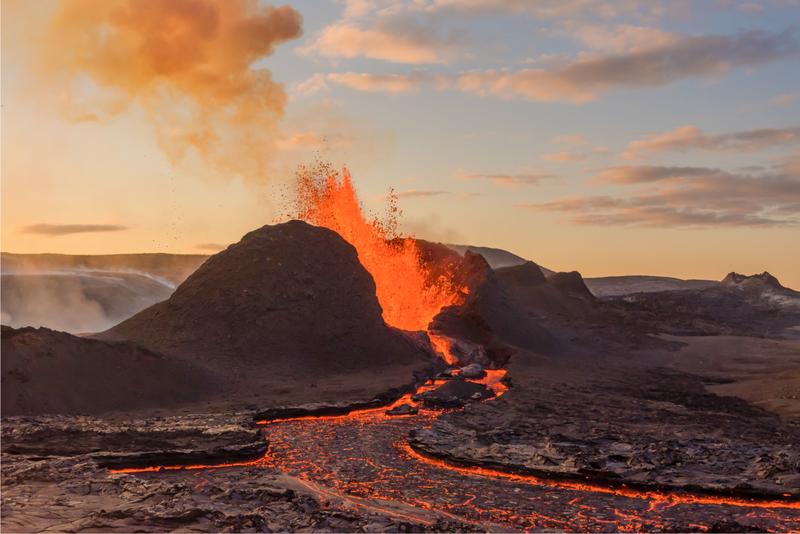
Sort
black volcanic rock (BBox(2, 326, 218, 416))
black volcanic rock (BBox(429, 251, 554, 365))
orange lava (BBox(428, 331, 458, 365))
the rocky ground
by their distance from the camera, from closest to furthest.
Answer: the rocky ground
black volcanic rock (BBox(2, 326, 218, 416))
orange lava (BBox(428, 331, 458, 365))
black volcanic rock (BBox(429, 251, 554, 365))

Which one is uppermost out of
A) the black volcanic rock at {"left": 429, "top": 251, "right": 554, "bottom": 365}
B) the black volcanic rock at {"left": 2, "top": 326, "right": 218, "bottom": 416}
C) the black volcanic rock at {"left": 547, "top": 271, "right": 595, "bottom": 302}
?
the black volcanic rock at {"left": 547, "top": 271, "right": 595, "bottom": 302}

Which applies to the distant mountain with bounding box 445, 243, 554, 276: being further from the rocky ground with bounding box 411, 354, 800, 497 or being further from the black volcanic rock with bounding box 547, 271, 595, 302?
the rocky ground with bounding box 411, 354, 800, 497

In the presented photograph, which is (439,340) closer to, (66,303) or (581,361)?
(581,361)

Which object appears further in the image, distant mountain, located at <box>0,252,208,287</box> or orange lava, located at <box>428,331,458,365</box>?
distant mountain, located at <box>0,252,208,287</box>

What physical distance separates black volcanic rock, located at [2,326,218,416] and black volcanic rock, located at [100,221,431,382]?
244 centimetres

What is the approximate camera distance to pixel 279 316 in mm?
26594

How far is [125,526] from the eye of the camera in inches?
347

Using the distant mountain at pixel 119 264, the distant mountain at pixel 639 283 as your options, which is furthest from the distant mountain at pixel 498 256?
the distant mountain at pixel 119 264

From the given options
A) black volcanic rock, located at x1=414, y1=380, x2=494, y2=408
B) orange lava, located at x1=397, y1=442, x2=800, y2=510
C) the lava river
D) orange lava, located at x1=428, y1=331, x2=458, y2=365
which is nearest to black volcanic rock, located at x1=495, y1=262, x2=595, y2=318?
orange lava, located at x1=428, y1=331, x2=458, y2=365

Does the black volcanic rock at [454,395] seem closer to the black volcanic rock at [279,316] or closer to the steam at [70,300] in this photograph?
the black volcanic rock at [279,316]

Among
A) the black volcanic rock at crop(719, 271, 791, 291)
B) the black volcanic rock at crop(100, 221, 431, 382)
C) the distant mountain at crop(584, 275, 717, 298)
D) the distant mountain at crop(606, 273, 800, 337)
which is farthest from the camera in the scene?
the distant mountain at crop(584, 275, 717, 298)

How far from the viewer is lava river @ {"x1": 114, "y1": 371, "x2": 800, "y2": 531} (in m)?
10.0

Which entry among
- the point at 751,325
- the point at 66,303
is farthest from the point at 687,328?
the point at 66,303

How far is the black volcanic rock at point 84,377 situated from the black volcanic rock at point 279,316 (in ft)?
8.01
